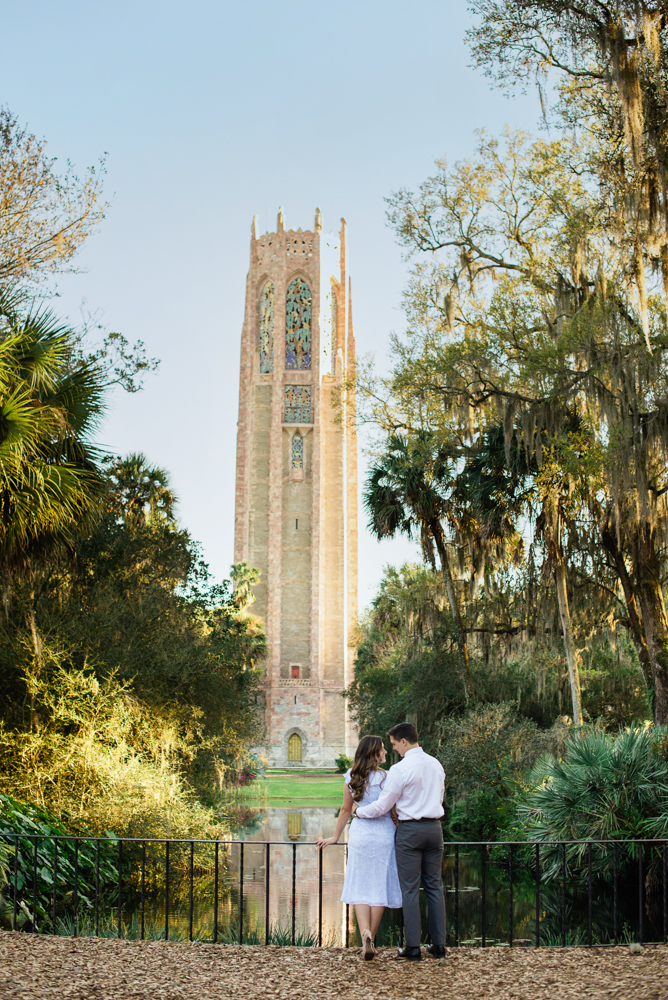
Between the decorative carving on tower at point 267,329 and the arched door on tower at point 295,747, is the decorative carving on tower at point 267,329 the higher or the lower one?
the higher one

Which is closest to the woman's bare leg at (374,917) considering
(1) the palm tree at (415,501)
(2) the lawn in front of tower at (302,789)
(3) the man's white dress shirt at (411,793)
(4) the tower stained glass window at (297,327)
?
(3) the man's white dress shirt at (411,793)

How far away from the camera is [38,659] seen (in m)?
12.5

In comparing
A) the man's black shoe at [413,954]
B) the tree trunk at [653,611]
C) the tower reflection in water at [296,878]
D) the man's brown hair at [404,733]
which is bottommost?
the tower reflection in water at [296,878]

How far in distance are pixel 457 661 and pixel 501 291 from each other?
32.6 feet

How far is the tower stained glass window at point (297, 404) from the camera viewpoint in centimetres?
5497

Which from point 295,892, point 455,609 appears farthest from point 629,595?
point 295,892

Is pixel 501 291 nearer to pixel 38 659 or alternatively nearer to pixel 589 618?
pixel 589 618

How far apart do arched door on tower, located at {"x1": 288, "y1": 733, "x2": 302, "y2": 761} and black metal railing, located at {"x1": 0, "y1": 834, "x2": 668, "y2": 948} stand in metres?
37.7

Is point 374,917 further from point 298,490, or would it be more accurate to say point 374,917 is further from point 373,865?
point 298,490

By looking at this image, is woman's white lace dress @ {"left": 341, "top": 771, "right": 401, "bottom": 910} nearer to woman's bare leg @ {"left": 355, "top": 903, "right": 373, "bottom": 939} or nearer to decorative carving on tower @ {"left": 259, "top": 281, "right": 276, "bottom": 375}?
woman's bare leg @ {"left": 355, "top": 903, "right": 373, "bottom": 939}

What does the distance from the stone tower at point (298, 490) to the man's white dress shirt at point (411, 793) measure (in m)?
46.0

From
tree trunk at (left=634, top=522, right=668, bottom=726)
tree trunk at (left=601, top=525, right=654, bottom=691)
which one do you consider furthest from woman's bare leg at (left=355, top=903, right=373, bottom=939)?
tree trunk at (left=601, top=525, right=654, bottom=691)

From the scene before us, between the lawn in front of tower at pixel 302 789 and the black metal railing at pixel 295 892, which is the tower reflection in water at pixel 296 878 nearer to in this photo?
the black metal railing at pixel 295 892

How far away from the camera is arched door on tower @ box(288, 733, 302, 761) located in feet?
167
